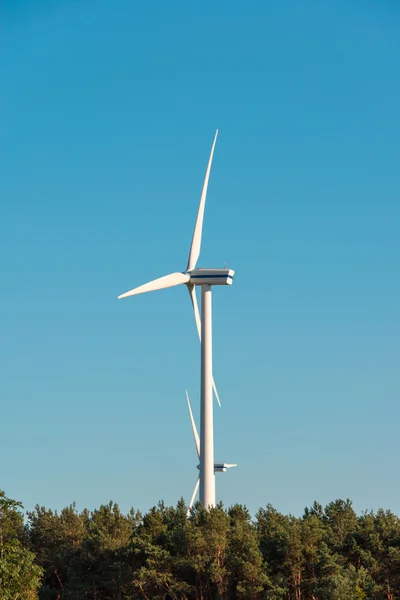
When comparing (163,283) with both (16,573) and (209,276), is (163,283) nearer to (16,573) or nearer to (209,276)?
(209,276)

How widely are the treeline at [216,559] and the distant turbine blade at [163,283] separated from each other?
2173 cm

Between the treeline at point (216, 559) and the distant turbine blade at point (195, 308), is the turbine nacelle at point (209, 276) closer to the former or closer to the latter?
the distant turbine blade at point (195, 308)

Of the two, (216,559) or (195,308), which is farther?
(195,308)

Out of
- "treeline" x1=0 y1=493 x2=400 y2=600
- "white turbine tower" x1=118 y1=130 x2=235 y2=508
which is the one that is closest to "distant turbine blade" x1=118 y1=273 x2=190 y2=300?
"white turbine tower" x1=118 y1=130 x2=235 y2=508

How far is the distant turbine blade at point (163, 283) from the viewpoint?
104 m

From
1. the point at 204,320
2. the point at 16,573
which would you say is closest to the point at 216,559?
the point at 16,573

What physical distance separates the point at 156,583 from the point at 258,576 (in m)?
9.38

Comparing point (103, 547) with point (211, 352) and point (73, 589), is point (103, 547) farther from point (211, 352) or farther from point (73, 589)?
point (211, 352)

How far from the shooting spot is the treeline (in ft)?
299

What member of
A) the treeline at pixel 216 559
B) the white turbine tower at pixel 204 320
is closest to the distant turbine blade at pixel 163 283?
the white turbine tower at pixel 204 320

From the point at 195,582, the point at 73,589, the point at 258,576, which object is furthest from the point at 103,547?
the point at 258,576

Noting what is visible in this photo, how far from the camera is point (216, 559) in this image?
310ft

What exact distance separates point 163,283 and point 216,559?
94.0 ft

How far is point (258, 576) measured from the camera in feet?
303
